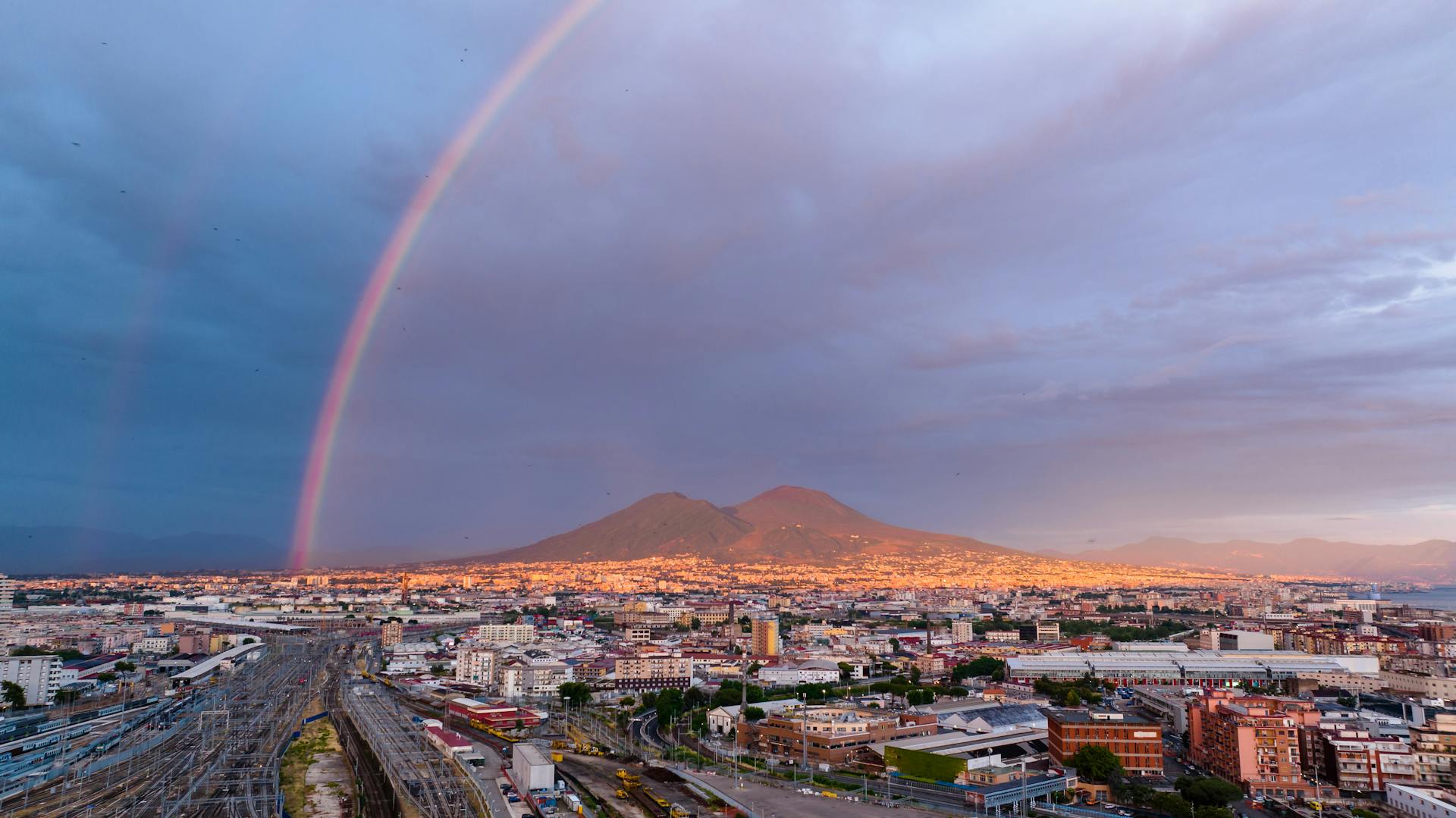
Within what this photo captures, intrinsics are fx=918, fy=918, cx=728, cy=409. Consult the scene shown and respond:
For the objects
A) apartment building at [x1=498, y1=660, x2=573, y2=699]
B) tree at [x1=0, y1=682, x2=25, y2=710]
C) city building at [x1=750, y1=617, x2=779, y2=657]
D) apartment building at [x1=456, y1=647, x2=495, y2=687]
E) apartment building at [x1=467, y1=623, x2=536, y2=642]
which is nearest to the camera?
tree at [x1=0, y1=682, x2=25, y2=710]

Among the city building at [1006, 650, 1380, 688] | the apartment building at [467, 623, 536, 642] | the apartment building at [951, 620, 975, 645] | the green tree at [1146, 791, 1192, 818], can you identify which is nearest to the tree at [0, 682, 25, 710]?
the apartment building at [467, 623, 536, 642]

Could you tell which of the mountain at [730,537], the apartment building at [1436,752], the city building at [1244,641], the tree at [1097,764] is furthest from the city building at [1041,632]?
the mountain at [730,537]

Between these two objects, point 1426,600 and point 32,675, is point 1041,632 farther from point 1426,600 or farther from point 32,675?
point 1426,600

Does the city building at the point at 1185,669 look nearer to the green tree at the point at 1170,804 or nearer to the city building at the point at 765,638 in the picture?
the city building at the point at 765,638

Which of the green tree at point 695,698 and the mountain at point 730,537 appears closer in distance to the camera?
the green tree at point 695,698

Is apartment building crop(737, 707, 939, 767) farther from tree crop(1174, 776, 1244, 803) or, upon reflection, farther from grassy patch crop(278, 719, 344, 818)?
grassy patch crop(278, 719, 344, 818)

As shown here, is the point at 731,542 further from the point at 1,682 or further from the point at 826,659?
the point at 1,682
